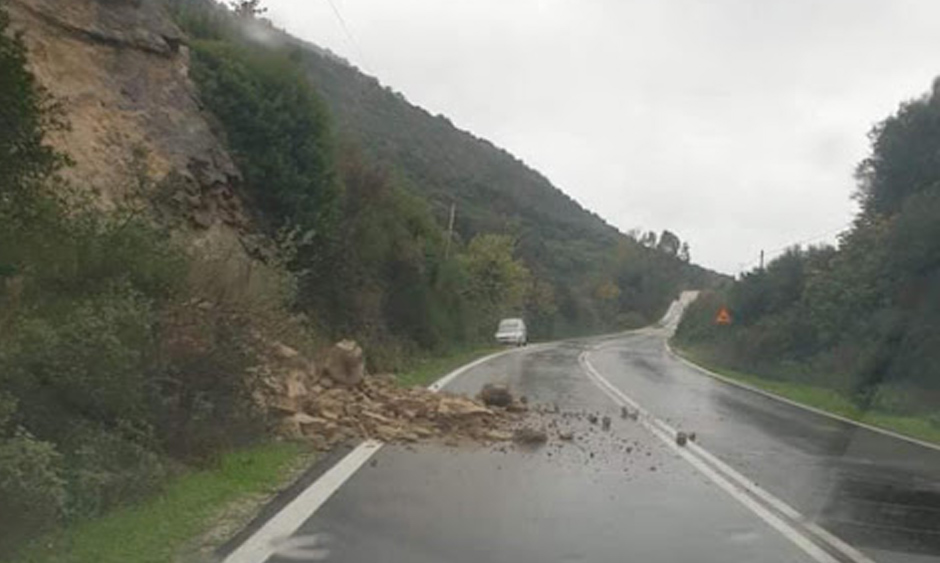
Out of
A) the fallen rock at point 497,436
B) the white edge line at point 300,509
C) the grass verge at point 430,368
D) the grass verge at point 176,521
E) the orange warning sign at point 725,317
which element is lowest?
the grass verge at point 430,368

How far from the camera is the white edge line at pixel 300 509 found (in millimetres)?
7836

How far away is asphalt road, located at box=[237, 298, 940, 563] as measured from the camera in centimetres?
859

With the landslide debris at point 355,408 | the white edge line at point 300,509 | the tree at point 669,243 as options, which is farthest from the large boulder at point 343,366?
the tree at point 669,243

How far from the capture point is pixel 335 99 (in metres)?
54.6

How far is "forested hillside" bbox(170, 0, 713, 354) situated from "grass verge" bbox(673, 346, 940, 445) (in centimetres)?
1142

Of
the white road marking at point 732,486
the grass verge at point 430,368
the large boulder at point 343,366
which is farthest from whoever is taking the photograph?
the grass verge at point 430,368

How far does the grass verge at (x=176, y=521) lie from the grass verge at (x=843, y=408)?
13508 millimetres

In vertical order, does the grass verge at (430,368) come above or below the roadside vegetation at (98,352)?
below

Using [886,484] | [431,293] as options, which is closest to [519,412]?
[886,484]

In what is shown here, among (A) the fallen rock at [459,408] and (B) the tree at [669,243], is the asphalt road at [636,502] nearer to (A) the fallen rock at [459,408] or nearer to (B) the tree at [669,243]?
(A) the fallen rock at [459,408]

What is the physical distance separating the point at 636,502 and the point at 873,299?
25.2 m

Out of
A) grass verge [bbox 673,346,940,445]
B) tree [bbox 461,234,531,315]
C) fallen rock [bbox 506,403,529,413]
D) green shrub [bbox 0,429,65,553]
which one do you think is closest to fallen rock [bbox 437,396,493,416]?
fallen rock [bbox 506,403,529,413]

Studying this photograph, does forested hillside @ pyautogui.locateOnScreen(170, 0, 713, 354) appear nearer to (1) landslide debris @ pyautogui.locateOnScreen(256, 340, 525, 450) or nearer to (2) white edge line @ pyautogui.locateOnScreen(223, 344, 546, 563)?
(1) landslide debris @ pyautogui.locateOnScreen(256, 340, 525, 450)

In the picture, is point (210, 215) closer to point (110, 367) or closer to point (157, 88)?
point (157, 88)
